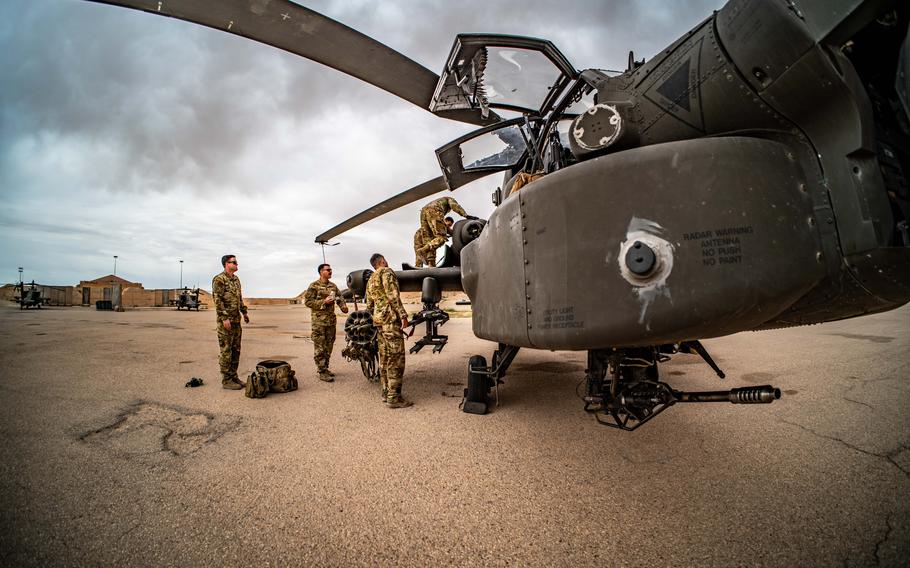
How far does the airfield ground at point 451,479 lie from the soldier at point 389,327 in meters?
0.25

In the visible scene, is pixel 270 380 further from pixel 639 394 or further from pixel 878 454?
pixel 878 454

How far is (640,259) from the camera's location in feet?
4.67

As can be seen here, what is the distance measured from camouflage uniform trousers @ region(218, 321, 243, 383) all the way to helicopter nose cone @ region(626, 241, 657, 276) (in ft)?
16.3

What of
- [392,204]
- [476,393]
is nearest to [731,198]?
[476,393]

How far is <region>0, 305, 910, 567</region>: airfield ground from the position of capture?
158 cm

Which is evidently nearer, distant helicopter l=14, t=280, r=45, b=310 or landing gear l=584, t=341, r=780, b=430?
landing gear l=584, t=341, r=780, b=430

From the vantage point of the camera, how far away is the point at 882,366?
426 centimetres

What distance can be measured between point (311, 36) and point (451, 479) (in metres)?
4.06

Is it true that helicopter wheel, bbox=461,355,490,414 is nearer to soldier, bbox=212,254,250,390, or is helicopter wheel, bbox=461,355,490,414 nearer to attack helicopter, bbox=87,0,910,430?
attack helicopter, bbox=87,0,910,430

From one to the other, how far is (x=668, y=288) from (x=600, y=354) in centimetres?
117

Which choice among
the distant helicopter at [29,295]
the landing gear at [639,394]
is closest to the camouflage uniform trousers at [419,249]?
the landing gear at [639,394]

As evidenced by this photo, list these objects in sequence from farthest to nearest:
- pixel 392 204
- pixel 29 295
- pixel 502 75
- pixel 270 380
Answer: pixel 29 295 → pixel 392 204 → pixel 270 380 → pixel 502 75

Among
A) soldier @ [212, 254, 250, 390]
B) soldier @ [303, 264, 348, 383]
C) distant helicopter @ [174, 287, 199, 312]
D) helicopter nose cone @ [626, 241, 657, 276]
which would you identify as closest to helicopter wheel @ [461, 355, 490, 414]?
helicopter nose cone @ [626, 241, 657, 276]

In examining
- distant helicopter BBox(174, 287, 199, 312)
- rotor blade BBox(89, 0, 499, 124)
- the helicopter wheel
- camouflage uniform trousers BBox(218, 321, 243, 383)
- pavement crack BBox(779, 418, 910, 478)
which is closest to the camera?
pavement crack BBox(779, 418, 910, 478)
